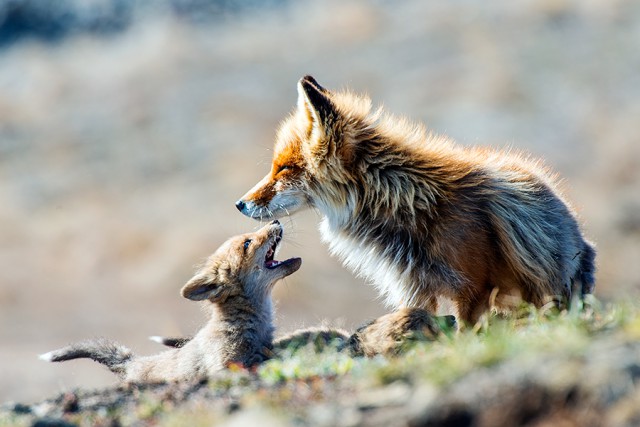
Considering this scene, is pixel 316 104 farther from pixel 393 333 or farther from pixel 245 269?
pixel 393 333

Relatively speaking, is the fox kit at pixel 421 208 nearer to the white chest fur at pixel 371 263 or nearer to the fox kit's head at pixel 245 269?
the white chest fur at pixel 371 263

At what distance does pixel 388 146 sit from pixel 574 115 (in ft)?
95.3

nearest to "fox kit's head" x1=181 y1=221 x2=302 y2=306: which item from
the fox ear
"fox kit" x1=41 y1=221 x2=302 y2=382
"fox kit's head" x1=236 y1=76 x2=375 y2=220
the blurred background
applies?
"fox kit" x1=41 y1=221 x2=302 y2=382

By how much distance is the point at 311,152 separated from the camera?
29.7ft

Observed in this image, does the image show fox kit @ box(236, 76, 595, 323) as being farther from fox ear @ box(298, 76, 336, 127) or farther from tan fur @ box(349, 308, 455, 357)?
tan fur @ box(349, 308, 455, 357)

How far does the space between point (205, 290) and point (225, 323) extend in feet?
1.46

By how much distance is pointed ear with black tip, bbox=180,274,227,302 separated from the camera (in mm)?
9414

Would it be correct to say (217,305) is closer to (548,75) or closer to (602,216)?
(602,216)

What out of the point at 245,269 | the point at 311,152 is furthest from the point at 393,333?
the point at 245,269

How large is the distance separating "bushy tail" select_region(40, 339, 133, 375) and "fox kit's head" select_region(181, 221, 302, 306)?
108cm

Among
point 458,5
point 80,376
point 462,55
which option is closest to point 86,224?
point 80,376

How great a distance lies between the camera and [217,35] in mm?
43000

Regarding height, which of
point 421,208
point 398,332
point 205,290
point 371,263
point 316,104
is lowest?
point 398,332

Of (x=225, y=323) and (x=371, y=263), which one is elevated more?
(x=371, y=263)
